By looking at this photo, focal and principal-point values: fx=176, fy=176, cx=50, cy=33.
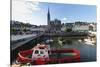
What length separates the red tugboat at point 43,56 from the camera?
2220 millimetres

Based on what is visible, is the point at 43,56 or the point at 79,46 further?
the point at 79,46

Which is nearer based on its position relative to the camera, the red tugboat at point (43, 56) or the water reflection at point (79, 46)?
the red tugboat at point (43, 56)

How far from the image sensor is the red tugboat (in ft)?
7.28

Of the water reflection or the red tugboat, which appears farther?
the water reflection

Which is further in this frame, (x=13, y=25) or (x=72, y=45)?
(x=72, y=45)

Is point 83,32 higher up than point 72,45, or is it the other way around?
point 83,32

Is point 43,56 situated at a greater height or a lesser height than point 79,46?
lesser

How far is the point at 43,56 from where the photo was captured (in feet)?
7.54

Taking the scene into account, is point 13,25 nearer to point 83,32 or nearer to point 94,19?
point 83,32

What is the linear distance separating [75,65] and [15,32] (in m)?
0.93

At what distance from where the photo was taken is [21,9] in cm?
221

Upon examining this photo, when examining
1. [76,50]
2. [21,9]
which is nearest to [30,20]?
[21,9]
